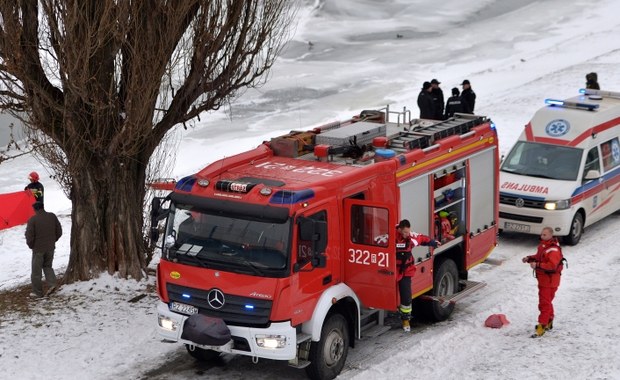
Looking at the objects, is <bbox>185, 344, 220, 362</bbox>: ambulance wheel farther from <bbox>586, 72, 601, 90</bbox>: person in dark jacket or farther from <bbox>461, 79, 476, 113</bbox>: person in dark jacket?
<bbox>586, 72, 601, 90</bbox>: person in dark jacket

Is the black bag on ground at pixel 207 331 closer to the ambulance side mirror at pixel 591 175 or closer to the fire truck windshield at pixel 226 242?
the fire truck windshield at pixel 226 242

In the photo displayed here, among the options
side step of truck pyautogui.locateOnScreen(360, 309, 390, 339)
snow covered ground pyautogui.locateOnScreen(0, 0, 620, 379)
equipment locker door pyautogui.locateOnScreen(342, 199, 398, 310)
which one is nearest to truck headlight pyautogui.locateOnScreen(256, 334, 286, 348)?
snow covered ground pyautogui.locateOnScreen(0, 0, 620, 379)

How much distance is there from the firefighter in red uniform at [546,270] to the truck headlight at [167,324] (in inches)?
189

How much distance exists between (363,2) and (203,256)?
35.8 m

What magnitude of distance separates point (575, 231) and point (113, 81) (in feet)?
28.8

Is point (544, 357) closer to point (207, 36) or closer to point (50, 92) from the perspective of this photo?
point (207, 36)

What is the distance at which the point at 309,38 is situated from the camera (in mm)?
40938

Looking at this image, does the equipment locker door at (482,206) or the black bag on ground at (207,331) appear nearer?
the black bag on ground at (207,331)

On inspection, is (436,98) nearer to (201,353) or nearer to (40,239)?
(40,239)

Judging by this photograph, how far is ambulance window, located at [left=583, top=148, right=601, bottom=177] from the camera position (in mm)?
18500

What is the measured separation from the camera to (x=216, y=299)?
1167cm

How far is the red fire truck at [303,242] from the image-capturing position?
1148cm

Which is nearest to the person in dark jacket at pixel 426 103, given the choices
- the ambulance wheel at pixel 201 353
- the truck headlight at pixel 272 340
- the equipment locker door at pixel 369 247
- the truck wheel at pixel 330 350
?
the equipment locker door at pixel 369 247

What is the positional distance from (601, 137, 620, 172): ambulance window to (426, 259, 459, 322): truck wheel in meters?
5.56
